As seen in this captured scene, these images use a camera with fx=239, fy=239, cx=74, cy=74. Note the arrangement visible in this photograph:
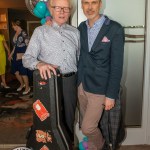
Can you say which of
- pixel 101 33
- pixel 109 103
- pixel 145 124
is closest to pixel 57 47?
pixel 101 33

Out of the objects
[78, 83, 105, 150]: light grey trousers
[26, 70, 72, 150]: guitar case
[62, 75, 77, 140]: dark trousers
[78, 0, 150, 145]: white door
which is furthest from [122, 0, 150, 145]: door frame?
[26, 70, 72, 150]: guitar case

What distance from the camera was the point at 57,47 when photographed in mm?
1889

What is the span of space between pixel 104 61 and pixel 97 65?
0.07 metres

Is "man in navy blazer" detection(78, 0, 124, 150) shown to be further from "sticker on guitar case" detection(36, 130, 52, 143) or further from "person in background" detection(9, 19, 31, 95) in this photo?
"person in background" detection(9, 19, 31, 95)

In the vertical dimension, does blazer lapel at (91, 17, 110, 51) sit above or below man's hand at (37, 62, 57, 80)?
above

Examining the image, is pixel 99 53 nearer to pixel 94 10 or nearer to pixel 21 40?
pixel 94 10

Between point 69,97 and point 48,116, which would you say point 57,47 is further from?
point 48,116

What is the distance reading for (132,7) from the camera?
2.32 metres

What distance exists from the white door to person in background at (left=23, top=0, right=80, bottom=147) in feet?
1.52

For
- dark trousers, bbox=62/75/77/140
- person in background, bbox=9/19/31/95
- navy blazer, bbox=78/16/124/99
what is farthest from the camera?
person in background, bbox=9/19/31/95

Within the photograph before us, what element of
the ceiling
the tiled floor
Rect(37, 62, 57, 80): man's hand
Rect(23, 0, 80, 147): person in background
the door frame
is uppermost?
the ceiling

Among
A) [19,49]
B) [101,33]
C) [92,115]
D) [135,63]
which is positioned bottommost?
[92,115]

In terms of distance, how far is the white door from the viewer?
7.64ft

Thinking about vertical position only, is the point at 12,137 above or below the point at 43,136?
below
